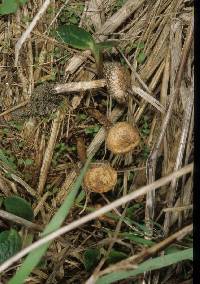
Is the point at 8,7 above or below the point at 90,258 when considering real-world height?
above

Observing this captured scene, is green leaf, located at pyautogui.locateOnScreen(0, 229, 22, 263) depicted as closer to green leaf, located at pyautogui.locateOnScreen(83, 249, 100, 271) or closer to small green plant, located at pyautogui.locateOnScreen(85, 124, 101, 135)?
green leaf, located at pyautogui.locateOnScreen(83, 249, 100, 271)

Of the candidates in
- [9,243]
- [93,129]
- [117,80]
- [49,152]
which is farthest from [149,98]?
[9,243]

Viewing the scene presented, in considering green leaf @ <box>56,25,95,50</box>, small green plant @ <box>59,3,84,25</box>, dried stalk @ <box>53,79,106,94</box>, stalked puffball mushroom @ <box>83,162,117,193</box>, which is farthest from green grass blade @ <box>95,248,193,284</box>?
small green plant @ <box>59,3,84,25</box>

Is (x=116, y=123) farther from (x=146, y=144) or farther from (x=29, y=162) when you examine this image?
(x=29, y=162)

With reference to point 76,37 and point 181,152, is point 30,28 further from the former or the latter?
point 181,152

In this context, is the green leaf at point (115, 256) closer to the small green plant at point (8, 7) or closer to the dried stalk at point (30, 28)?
the dried stalk at point (30, 28)

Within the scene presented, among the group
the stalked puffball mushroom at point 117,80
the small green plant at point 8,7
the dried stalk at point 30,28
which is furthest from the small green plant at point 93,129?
the small green plant at point 8,7
